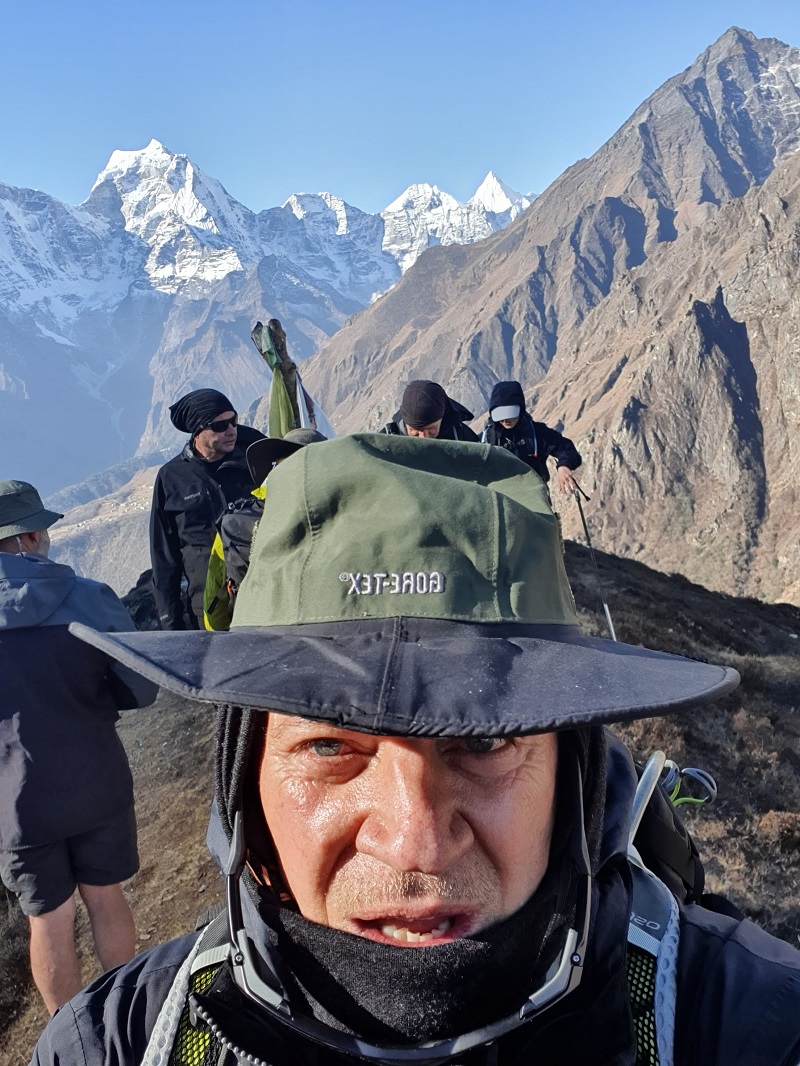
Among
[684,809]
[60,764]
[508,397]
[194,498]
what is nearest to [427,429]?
[194,498]

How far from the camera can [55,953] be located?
11.7 feet

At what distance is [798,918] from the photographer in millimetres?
4965

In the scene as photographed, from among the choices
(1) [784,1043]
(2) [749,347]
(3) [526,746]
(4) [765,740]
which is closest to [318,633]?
(3) [526,746]

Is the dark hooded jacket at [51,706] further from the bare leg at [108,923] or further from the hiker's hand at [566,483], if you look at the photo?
the hiker's hand at [566,483]

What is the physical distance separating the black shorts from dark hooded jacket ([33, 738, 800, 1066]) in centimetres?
208

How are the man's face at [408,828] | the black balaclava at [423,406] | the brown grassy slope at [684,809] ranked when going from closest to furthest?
the man's face at [408,828]
the brown grassy slope at [684,809]
the black balaclava at [423,406]

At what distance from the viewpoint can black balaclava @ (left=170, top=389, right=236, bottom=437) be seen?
231 inches

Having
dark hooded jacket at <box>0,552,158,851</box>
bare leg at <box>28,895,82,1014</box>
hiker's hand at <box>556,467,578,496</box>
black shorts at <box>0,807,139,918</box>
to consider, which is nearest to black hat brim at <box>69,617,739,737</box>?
dark hooded jacket at <box>0,552,158,851</box>

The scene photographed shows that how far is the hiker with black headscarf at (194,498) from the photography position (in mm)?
5848

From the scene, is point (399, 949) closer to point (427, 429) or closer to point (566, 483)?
point (427, 429)

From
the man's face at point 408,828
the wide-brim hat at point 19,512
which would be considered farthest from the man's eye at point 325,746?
the wide-brim hat at point 19,512

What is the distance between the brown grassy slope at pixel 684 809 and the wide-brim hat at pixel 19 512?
3.16 metres

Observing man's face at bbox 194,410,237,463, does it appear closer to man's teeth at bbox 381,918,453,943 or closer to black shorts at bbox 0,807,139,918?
black shorts at bbox 0,807,139,918

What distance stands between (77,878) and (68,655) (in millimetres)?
1179
